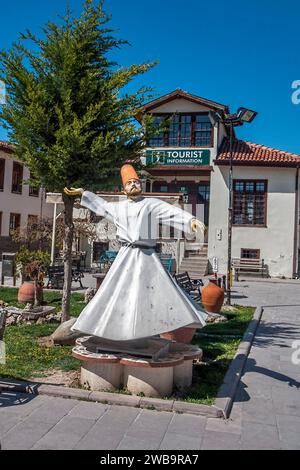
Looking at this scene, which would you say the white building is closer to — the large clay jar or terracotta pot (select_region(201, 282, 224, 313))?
the large clay jar

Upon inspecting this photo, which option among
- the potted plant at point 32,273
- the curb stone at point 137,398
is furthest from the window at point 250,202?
the curb stone at point 137,398

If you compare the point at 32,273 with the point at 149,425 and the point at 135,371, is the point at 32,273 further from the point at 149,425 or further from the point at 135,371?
the point at 149,425

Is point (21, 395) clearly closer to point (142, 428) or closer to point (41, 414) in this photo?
point (41, 414)

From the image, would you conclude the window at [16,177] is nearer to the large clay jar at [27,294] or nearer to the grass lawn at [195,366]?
the large clay jar at [27,294]

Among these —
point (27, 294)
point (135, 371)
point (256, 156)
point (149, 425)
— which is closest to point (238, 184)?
point (256, 156)

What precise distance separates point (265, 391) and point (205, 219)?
20.6 m

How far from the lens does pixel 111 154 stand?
759 cm

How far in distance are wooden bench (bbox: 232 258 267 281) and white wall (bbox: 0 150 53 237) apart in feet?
46.7

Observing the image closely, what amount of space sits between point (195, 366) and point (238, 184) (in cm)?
1826

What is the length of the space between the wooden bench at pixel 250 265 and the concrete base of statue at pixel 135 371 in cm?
1738

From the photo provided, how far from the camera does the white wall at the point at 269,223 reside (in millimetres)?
22703

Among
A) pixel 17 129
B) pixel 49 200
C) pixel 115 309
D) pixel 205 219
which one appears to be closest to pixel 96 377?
pixel 115 309

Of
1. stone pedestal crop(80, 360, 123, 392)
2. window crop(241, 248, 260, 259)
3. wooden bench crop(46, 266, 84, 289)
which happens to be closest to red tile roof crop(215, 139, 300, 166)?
window crop(241, 248, 260, 259)

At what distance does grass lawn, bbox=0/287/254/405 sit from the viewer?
552 cm
